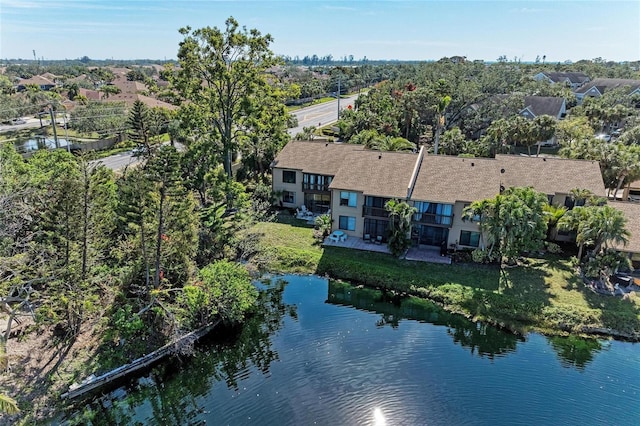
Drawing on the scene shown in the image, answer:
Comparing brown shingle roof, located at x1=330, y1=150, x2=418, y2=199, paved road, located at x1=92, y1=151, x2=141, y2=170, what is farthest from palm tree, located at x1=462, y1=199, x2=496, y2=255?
paved road, located at x1=92, y1=151, x2=141, y2=170

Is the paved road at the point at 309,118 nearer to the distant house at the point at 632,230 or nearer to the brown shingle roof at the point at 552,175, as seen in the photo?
the brown shingle roof at the point at 552,175

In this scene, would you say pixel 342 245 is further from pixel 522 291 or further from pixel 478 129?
pixel 478 129

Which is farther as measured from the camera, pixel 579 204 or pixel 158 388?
pixel 579 204

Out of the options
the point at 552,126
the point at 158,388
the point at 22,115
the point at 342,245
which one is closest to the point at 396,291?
the point at 342,245

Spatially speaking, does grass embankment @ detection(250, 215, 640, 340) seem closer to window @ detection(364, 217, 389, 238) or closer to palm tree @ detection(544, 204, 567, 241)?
window @ detection(364, 217, 389, 238)

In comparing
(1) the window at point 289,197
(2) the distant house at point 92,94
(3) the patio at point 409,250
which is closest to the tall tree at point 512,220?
(3) the patio at point 409,250
